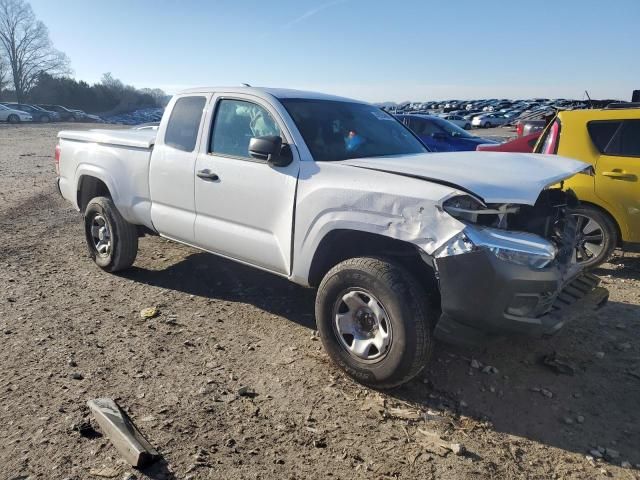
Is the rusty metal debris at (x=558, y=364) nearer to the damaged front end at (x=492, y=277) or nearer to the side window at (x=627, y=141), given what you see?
the damaged front end at (x=492, y=277)

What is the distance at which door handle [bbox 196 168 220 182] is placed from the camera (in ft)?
13.7

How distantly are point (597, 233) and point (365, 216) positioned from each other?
3.63m

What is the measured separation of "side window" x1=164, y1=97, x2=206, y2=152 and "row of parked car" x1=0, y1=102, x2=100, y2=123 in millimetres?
41005

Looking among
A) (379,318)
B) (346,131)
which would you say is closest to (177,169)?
(346,131)

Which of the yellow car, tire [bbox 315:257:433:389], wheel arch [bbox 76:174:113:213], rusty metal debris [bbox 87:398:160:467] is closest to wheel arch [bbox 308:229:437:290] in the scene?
tire [bbox 315:257:433:389]

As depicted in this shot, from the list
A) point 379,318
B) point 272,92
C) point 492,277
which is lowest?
point 379,318

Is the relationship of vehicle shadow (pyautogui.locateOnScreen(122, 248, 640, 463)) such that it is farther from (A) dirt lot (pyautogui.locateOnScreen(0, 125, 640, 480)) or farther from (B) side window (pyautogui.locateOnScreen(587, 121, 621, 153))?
(B) side window (pyautogui.locateOnScreen(587, 121, 621, 153))

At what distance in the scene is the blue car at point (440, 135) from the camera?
453 inches

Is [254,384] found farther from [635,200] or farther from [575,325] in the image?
[635,200]

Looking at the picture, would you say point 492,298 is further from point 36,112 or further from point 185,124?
point 36,112

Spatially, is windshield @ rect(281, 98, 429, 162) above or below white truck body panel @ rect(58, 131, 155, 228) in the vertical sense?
above

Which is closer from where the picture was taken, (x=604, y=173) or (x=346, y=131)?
(x=346, y=131)

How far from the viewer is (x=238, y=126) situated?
166 inches

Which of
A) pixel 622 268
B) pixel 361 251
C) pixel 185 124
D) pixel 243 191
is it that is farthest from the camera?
pixel 622 268
